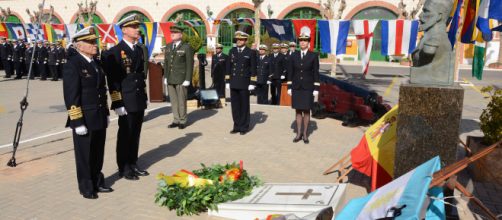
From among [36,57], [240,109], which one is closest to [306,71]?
[240,109]

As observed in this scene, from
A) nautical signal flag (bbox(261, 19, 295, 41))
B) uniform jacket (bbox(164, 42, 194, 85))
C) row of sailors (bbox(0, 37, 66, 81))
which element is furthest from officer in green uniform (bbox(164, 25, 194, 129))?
row of sailors (bbox(0, 37, 66, 81))

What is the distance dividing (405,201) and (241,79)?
21.4 feet

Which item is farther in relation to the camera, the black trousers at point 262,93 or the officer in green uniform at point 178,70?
the black trousers at point 262,93

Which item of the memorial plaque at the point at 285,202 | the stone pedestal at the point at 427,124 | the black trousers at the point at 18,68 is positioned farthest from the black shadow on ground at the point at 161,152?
the black trousers at the point at 18,68

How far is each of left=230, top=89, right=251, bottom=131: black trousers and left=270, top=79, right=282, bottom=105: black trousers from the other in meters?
3.66

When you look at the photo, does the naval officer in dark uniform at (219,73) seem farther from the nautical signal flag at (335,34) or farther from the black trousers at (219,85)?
the nautical signal flag at (335,34)

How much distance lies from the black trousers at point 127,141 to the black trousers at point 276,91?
690 cm

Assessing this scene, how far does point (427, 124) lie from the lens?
4.54 meters

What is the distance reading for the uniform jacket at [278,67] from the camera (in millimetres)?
12383

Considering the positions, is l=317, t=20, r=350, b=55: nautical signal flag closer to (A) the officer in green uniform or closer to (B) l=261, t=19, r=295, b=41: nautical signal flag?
(B) l=261, t=19, r=295, b=41: nautical signal flag

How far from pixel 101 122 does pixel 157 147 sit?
8.76 feet

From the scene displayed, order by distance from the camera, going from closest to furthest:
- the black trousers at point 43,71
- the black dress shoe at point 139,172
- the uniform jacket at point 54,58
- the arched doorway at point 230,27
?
the black dress shoe at point 139,172 → the uniform jacket at point 54,58 → the black trousers at point 43,71 → the arched doorway at point 230,27

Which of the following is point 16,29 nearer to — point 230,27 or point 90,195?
point 90,195

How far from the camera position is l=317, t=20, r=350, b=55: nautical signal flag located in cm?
1405
